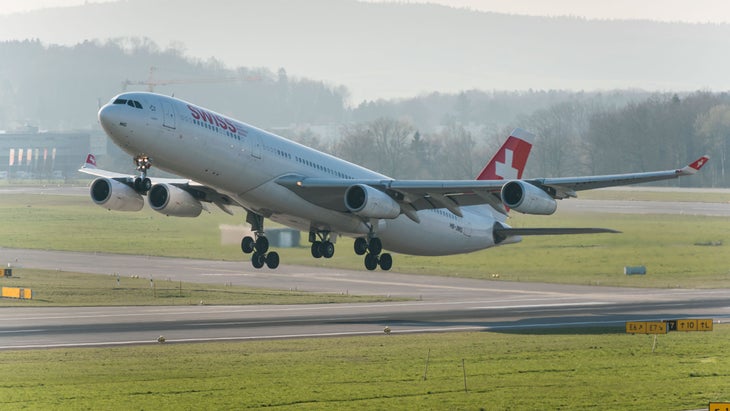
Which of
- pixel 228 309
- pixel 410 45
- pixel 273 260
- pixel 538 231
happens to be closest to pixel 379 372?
pixel 273 260

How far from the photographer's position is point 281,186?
51.6m

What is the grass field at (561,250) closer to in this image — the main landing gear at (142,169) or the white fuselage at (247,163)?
the white fuselage at (247,163)

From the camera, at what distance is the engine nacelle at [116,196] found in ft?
177

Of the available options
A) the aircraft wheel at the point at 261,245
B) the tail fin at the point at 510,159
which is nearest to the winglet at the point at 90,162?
the aircraft wheel at the point at 261,245

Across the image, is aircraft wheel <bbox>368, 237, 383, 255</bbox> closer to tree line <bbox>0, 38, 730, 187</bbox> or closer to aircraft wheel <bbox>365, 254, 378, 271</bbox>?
aircraft wheel <bbox>365, 254, 378, 271</bbox>

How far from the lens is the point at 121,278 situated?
8200cm

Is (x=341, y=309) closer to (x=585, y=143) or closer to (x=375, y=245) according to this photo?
(x=375, y=245)

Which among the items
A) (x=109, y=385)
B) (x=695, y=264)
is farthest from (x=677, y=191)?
(x=109, y=385)

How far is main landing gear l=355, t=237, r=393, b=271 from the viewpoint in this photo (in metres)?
57.7

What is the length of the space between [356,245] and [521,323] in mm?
10248

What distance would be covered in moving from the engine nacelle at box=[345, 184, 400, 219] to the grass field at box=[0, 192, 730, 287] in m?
28.5

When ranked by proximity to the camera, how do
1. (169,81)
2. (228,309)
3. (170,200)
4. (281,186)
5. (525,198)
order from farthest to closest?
(169,81) < (228,309) < (170,200) < (281,186) < (525,198)

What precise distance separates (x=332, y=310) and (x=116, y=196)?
18.2 m

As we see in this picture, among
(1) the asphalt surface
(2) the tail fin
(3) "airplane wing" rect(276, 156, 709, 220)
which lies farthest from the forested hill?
(3) "airplane wing" rect(276, 156, 709, 220)
